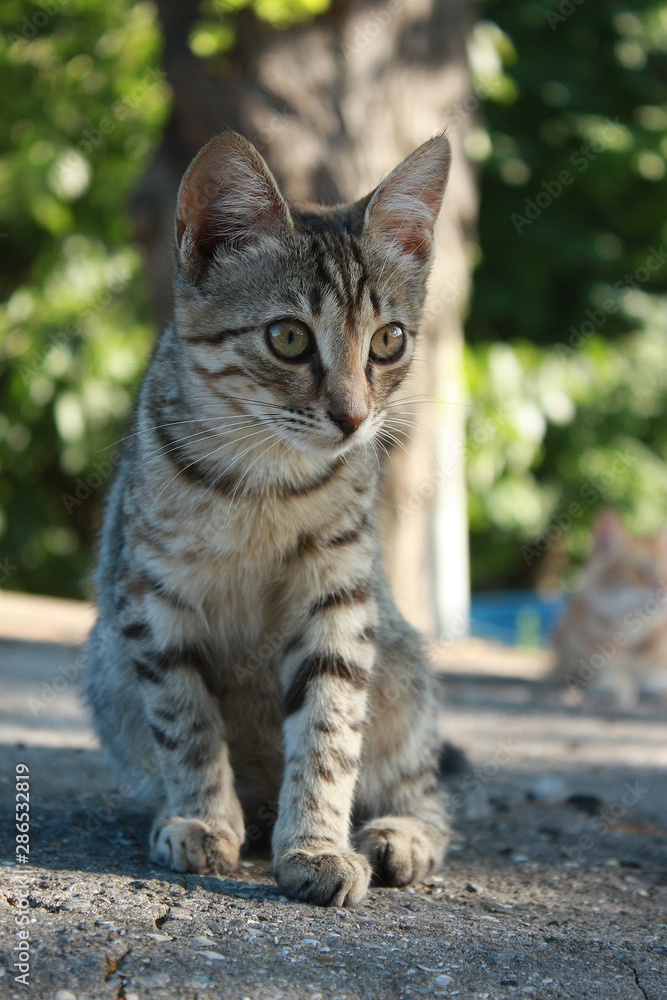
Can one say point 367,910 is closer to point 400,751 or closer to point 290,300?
point 400,751

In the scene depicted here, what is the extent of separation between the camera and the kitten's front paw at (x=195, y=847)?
7.47 feet

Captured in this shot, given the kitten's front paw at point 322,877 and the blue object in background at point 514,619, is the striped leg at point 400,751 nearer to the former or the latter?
the kitten's front paw at point 322,877

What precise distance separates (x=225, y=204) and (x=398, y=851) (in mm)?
1660

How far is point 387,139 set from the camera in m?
5.43

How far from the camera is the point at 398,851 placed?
2.43 metres

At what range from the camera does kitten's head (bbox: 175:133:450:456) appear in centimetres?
233

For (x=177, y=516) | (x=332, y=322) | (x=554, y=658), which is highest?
(x=332, y=322)

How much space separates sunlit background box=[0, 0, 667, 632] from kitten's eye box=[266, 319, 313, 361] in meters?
4.83

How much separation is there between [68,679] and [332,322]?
3043mm

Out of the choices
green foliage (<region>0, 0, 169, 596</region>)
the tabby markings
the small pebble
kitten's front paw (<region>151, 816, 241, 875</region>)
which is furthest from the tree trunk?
kitten's front paw (<region>151, 816, 241, 875</region>)

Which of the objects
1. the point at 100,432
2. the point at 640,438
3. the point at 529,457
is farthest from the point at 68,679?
the point at 640,438

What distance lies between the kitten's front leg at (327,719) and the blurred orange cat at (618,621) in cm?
359

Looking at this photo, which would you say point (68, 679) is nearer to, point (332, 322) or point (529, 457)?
point (332, 322)

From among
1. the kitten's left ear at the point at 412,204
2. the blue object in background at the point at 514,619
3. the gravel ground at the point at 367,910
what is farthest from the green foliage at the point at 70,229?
the kitten's left ear at the point at 412,204
